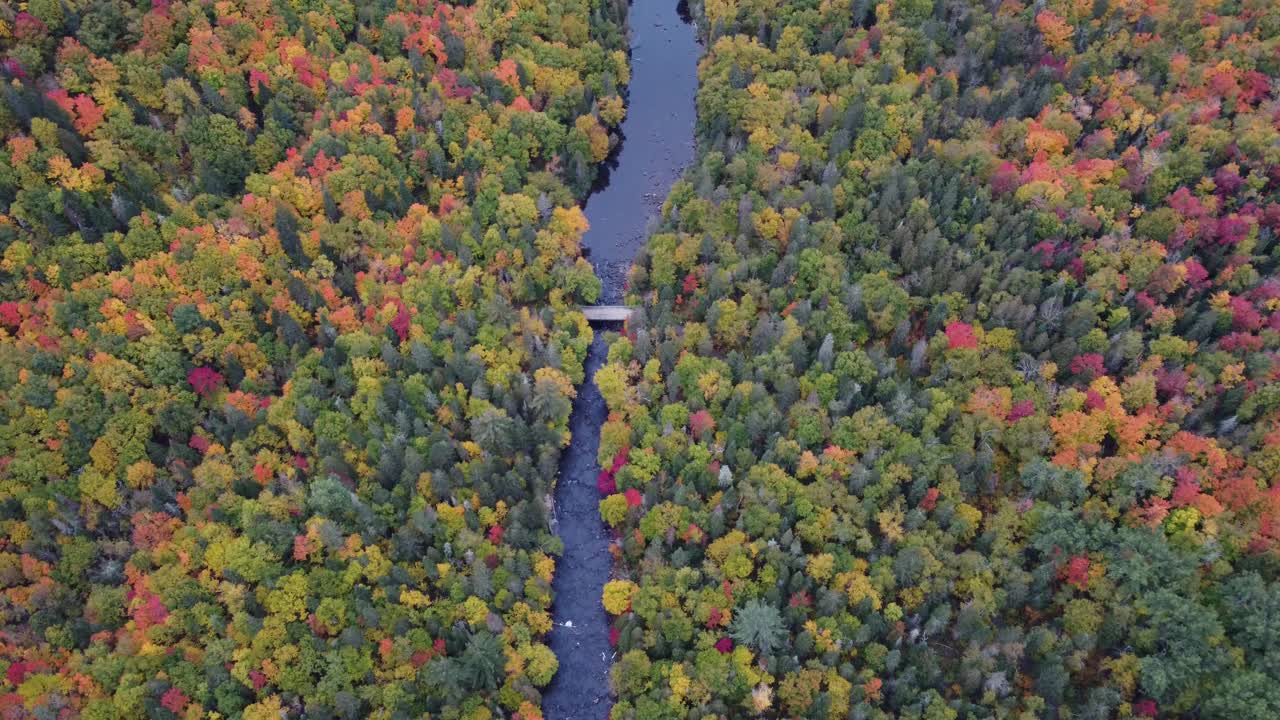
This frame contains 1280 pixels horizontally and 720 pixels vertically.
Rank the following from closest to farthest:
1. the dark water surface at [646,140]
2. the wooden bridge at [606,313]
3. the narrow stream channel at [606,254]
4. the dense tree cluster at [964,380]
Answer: the dense tree cluster at [964,380] → the narrow stream channel at [606,254] → the wooden bridge at [606,313] → the dark water surface at [646,140]

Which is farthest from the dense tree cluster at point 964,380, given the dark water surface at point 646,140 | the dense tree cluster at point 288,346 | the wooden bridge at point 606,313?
the dense tree cluster at point 288,346

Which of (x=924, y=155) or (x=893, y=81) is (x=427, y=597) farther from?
(x=893, y=81)

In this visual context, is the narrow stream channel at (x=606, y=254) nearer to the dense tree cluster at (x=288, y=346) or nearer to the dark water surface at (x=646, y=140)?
the dark water surface at (x=646, y=140)

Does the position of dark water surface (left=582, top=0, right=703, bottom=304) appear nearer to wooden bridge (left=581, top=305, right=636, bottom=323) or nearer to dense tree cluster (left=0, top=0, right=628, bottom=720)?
wooden bridge (left=581, top=305, right=636, bottom=323)

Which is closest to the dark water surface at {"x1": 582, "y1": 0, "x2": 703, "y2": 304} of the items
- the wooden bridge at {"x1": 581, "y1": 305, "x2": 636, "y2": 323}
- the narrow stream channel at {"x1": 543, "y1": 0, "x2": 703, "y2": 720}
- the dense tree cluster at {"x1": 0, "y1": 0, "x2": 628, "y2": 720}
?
the narrow stream channel at {"x1": 543, "y1": 0, "x2": 703, "y2": 720}

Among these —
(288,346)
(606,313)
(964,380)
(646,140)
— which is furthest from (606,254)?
(964,380)
